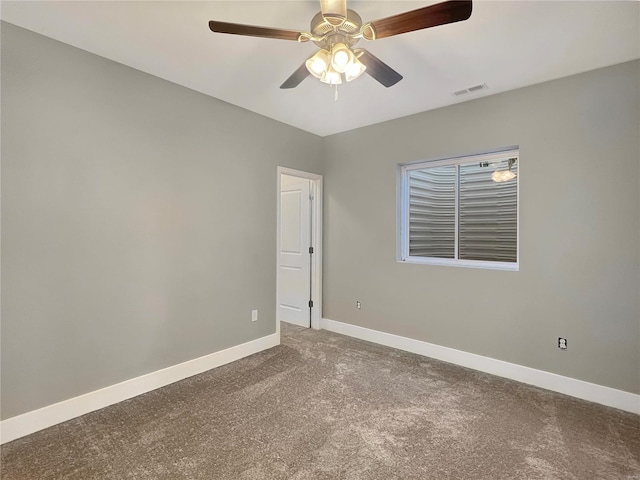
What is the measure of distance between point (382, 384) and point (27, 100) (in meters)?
3.40

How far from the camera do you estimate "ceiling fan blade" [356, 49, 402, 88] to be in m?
1.89

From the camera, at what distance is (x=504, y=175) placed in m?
3.16

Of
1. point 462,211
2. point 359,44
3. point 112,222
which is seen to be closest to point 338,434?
point 112,222

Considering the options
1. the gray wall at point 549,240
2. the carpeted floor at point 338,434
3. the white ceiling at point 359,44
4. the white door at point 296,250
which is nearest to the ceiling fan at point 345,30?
the white ceiling at point 359,44

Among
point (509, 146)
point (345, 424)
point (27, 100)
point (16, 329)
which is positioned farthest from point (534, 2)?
point (16, 329)

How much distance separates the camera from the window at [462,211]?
316cm

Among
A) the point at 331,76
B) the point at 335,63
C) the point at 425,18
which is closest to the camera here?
the point at 425,18

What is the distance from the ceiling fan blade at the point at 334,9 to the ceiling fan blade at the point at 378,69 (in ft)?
1.06

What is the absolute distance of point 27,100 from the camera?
6.94 feet

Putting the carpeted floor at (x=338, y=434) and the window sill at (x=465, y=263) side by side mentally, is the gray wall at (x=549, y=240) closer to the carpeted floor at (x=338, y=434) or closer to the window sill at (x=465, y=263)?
the window sill at (x=465, y=263)

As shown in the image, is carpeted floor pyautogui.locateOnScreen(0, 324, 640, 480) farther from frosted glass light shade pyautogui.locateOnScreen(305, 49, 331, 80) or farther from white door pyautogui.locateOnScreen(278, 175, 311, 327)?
frosted glass light shade pyautogui.locateOnScreen(305, 49, 331, 80)

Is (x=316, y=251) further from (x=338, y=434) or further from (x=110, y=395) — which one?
(x=110, y=395)

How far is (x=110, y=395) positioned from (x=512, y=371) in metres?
3.43

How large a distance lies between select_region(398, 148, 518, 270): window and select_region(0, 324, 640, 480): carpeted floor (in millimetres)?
1236
